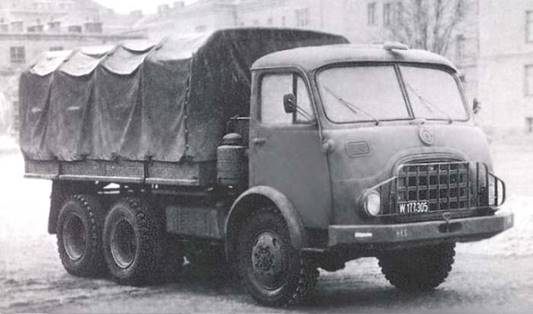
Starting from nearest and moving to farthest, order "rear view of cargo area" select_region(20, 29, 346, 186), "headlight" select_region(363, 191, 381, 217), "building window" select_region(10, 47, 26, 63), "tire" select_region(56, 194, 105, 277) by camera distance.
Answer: "headlight" select_region(363, 191, 381, 217), "rear view of cargo area" select_region(20, 29, 346, 186), "tire" select_region(56, 194, 105, 277), "building window" select_region(10, 47, 26, 63)

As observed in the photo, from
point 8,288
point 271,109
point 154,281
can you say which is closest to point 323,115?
point 271,109

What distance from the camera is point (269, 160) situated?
10484 millimetres

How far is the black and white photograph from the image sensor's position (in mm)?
10062

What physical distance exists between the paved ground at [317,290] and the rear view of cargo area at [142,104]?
120cm

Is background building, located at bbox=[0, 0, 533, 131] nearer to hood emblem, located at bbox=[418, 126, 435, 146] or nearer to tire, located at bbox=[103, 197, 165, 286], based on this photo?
tire, located at bbox=[103, 197, 165, 286]

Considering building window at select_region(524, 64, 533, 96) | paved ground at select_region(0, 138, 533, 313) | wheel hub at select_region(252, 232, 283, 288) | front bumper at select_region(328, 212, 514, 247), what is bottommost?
paved ground at select_region(0, 138, 533, 313)

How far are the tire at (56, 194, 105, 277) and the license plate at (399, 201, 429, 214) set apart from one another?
457 cm

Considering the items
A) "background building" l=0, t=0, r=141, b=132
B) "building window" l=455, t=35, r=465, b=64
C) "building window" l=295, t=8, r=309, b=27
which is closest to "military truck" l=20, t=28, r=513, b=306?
"building window" l=455, t=35, r=465, b=64

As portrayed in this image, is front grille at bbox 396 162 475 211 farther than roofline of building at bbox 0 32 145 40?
No

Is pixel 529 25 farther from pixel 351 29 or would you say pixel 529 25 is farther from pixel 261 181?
pixel 261 181

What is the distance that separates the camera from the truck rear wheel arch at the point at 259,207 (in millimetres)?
9930

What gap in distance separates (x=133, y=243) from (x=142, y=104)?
5.24 feet

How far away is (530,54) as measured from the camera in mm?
49219

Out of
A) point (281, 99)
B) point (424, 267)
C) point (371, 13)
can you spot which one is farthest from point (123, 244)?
point (371, 13)
